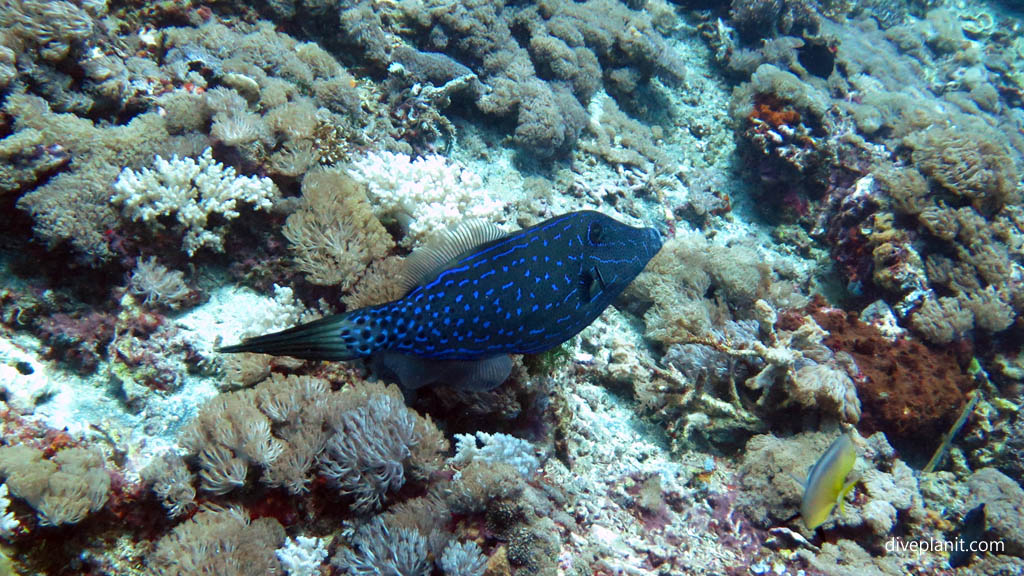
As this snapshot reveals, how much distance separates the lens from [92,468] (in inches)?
112

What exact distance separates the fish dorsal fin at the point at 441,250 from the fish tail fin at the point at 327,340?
41 cm

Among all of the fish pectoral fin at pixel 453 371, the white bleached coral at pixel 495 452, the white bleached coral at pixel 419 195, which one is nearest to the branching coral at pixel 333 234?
the white bleached coral at pixel 419 195

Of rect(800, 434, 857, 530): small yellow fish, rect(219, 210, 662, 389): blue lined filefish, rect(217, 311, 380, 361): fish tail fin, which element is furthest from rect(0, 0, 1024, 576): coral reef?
rect(800, 434, 857, 530): small yellow fish

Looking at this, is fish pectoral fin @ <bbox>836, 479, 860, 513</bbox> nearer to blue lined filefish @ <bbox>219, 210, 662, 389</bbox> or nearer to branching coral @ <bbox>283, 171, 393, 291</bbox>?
blue lined filefish @ <bbox>219, 210, 662, 389</bbox>

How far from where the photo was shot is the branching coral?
3.87 metres

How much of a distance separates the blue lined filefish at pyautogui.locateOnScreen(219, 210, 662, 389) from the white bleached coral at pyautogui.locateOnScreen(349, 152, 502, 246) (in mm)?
1665

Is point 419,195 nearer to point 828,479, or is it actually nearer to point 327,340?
point 327,340

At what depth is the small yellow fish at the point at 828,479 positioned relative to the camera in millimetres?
3250

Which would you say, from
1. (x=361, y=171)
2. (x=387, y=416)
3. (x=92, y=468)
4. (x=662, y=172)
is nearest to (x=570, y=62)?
(x=662, y=172)

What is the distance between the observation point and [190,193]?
12.9ft

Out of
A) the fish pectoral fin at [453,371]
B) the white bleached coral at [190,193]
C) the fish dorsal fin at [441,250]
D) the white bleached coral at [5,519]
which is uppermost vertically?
the fish dorsal fin at [441,250]

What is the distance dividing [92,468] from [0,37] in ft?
12.8

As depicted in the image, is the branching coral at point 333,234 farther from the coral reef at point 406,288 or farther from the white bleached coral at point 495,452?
the white bleached coral at point 495,452

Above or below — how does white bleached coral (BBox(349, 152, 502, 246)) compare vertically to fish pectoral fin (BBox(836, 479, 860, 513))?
above
